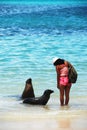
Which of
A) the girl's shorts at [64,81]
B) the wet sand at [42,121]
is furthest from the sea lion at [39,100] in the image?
the wet sand at [42,121]

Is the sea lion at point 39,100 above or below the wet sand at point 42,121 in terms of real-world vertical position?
above

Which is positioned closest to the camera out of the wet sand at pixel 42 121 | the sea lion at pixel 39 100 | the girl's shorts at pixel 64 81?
the wet sand at pixel 42 121

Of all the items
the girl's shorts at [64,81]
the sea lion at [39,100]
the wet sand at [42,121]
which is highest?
the girl's shorts at [64,81]

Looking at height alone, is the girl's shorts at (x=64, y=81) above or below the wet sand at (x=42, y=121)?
above

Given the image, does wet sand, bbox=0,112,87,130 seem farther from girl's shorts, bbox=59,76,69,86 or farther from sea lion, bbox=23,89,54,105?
sea lion, bbox=23,89,54,105

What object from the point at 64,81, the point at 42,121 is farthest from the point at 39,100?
the point at 42,121

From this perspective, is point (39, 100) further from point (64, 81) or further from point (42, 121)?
point (42, 121)

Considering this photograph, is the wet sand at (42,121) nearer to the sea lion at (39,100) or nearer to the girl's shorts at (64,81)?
the girl's shorts at (64,81)

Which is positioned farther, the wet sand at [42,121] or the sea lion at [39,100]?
the sea lion at [39,100]

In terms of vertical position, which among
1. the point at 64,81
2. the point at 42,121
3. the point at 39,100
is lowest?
the point at 42,121

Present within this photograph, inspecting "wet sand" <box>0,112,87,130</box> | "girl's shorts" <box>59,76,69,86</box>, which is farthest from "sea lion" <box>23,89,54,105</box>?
"wet sand" <box>0,112,87,130</box>

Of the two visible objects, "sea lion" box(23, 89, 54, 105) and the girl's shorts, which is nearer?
the girl's shorts

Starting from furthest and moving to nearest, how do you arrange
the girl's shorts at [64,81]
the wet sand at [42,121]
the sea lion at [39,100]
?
1. the sea lion at [39,100]
2. the girl's shorts at [64,81]
3. the wet sand at [42,121]

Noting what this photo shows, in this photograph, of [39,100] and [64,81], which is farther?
[39,100]
